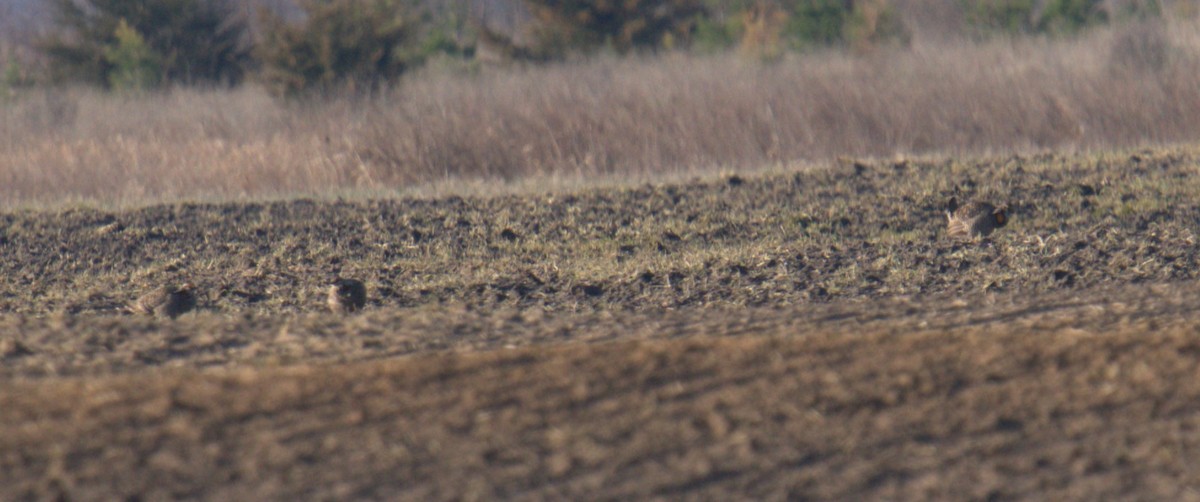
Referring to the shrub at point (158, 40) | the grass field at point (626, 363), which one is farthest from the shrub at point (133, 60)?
the grass field at point (626, 363)

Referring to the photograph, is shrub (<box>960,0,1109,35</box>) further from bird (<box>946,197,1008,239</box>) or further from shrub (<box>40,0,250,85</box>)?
bird (<box>946,197,1008,239</box>)

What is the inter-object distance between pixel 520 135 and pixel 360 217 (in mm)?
5244

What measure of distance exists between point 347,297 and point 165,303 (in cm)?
76

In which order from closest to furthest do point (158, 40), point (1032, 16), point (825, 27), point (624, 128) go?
point (624, 128) < point (825, 27) < point (1032, 16) < point (158, 40)

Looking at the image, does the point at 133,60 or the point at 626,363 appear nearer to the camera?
the point at 626,363

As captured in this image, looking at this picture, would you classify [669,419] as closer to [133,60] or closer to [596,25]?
[596,25]

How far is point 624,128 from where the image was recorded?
1382 cm

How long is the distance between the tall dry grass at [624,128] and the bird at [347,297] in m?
5.34

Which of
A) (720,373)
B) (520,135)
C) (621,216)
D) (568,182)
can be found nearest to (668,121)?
(520,135)

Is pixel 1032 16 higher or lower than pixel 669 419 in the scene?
higher

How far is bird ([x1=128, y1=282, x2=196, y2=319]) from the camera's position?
18.8ft

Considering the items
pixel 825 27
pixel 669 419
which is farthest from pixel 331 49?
pixel 669 419

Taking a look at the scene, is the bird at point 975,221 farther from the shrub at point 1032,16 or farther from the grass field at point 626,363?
the shrub at point 1032,16

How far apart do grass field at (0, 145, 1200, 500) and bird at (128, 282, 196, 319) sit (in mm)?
108
